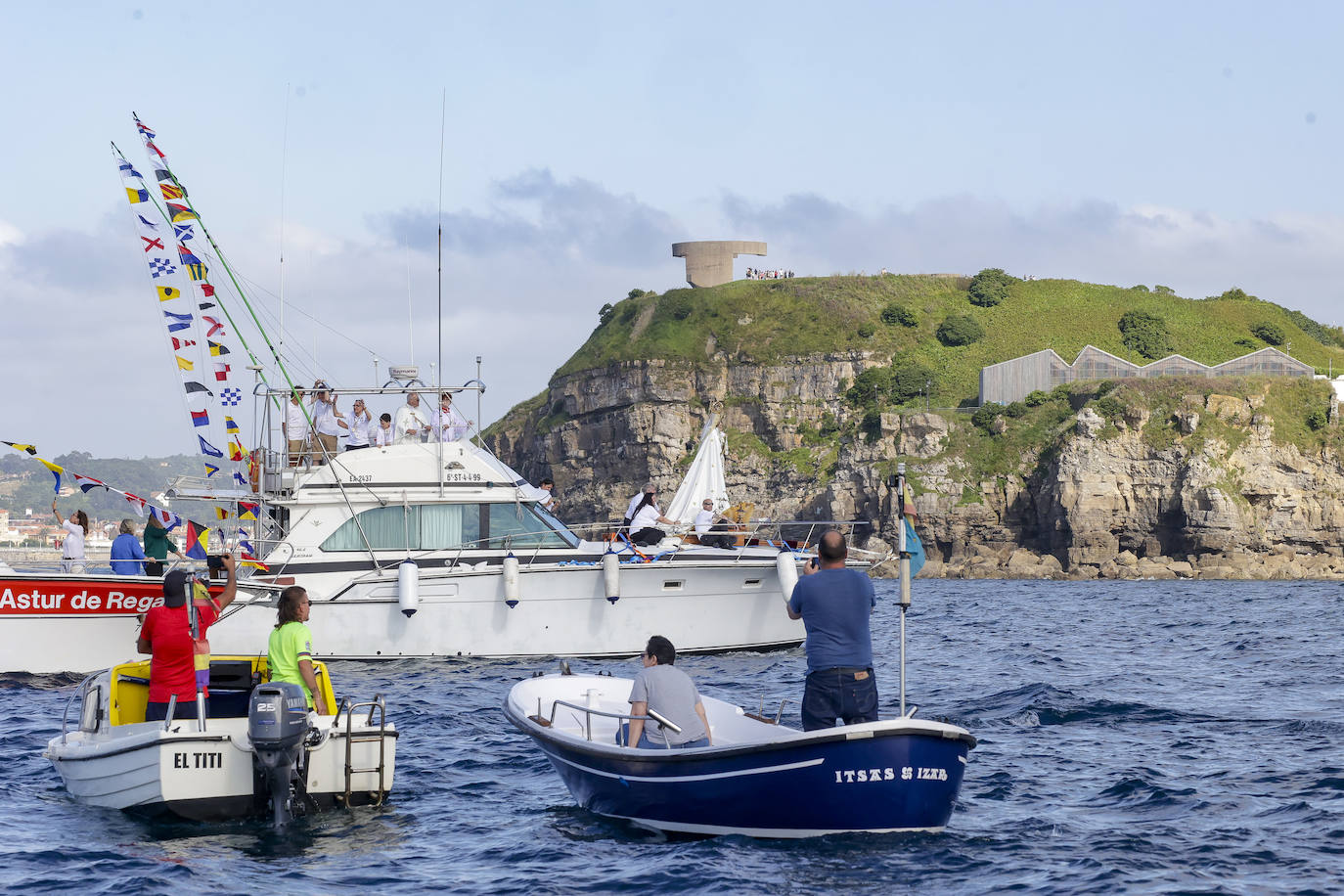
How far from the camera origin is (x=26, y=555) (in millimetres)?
21281

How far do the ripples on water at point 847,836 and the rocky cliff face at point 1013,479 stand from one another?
62.3 m

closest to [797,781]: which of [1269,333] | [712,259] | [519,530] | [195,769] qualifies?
[195,769]

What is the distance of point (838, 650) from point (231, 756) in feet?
16.1

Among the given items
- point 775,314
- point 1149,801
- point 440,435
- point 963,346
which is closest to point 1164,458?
point 963,346

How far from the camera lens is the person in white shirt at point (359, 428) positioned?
23.4 metres

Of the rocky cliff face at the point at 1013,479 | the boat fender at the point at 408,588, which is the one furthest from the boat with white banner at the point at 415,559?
the rocky cliff face at the point at 1013,479

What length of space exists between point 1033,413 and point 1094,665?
73.0 metres

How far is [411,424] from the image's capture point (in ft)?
76.1

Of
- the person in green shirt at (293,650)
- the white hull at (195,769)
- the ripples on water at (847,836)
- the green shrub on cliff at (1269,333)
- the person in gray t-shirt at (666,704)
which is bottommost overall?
the ripples on water at (847,836)

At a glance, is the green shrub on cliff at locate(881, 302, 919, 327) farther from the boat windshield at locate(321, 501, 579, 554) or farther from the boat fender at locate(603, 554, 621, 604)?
the boat fender at locate(603, 554, 621, 604)

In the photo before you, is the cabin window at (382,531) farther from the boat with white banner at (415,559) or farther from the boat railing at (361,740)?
the boat railing at (361,740)

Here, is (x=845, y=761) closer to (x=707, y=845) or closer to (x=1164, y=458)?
(x=707, y=845)

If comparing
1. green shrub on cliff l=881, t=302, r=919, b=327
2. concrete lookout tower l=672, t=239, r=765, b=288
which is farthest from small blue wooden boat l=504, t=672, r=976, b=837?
concrete lookout tower l=672, t=239, r=765, b=288

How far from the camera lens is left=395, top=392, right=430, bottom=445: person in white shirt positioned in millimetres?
23141
